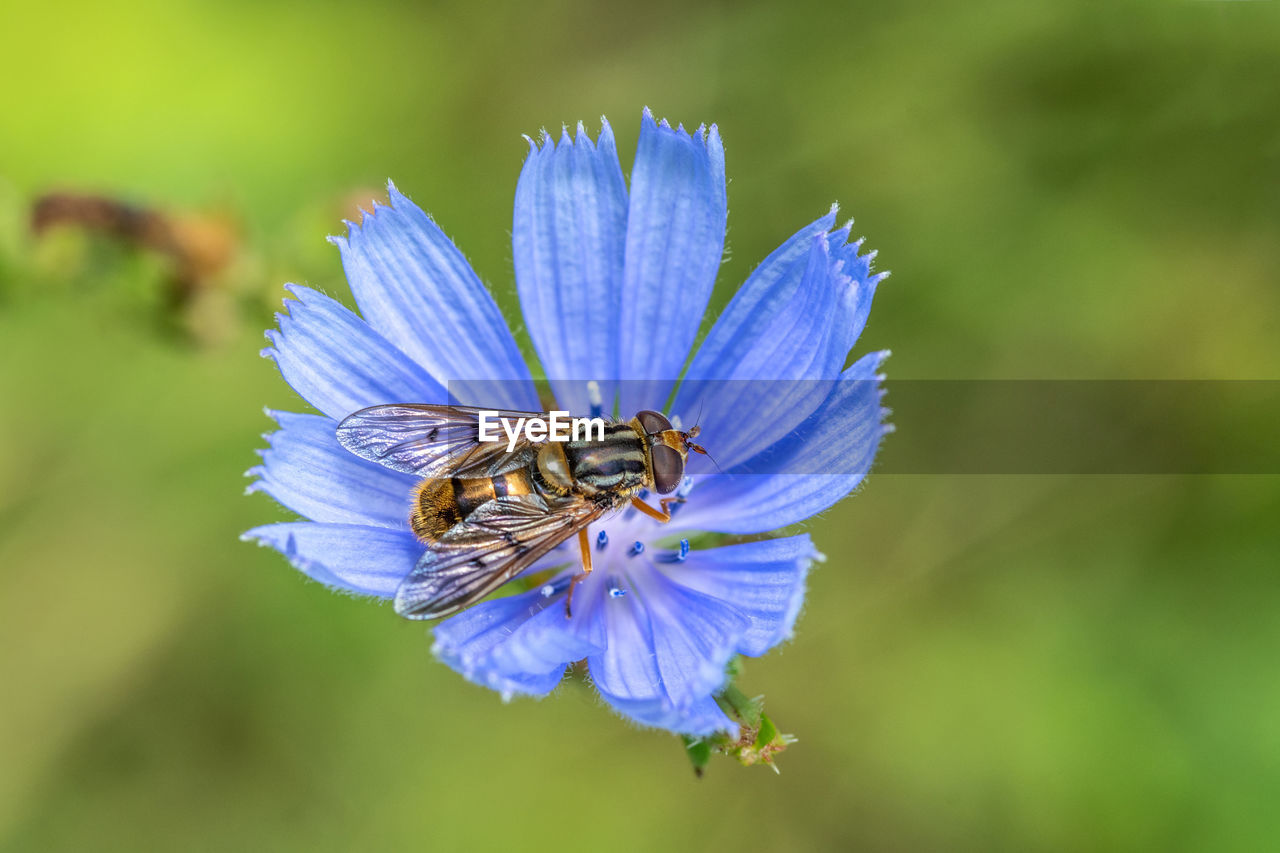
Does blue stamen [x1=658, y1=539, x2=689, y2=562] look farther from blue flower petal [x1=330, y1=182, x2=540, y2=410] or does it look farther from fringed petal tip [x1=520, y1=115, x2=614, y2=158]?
fringed petal tip [x1=520, y1=115, x2=614, y2=158]

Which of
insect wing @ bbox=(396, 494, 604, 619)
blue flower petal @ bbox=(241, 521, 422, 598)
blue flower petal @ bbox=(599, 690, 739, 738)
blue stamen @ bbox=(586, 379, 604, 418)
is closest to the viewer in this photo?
blue flower petal @ bbox=(599, 690, 739, 738)

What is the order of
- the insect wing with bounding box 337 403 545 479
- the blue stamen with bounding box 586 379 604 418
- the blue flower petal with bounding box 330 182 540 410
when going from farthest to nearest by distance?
1. the blue stamen with bounding box 586 379 604 418
2. the blue flower petal with bounding box 330 182 540 410
3. the insect wing with bounding box 337 403 545 479

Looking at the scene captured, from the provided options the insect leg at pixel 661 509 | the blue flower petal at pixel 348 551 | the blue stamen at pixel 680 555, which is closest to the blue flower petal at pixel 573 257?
the insect leg at pixel 661 509

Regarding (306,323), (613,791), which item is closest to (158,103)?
(306,323)

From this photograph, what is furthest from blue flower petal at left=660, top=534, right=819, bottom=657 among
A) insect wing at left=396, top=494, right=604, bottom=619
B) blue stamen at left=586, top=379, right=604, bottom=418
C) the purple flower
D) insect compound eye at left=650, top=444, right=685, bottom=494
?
blue stamen at left=586, top=379, right=604, bottom=418

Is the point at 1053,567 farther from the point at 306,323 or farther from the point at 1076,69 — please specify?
the point at 306,323

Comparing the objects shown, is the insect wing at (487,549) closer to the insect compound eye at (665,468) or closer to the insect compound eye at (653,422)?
the insect compound eye at (665,468)

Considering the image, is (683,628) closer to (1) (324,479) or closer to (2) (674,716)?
(2) (674,716)
